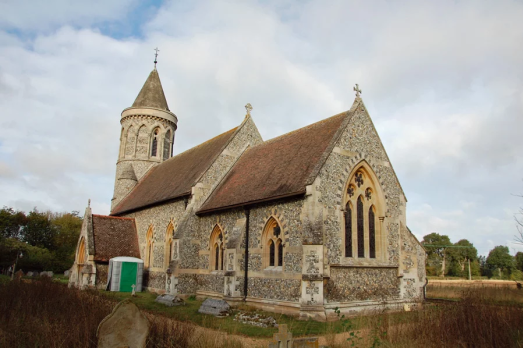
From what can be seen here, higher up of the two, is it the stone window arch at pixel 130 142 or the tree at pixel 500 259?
the stone window arch at pixel 130 142

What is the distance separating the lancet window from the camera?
14532 millimetres

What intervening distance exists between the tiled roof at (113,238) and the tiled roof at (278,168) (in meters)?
7.91

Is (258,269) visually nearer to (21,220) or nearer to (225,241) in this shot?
(225,241)

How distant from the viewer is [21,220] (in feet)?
166

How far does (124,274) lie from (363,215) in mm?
13702

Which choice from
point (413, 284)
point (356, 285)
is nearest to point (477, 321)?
point (356, 285)

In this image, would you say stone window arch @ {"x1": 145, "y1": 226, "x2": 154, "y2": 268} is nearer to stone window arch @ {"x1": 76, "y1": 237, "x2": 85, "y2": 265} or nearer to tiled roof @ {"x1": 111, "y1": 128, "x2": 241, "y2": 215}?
tiled roof @ {"x1": 111, "y1": 128, "x2": 241, "y2": 215}

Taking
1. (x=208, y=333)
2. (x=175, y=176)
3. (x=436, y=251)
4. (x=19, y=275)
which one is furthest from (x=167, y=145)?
(x=436, y=251)

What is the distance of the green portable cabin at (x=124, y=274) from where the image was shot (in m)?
21.5

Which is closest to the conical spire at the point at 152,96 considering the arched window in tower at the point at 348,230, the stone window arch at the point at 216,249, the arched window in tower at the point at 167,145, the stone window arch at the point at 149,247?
the arched window in tower at the point at 167,145

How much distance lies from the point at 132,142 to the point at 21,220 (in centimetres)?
2861

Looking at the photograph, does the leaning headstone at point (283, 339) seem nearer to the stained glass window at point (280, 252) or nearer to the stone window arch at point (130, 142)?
the stained glass window at point (280, 252)

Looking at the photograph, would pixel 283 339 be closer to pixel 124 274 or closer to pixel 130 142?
pixel 124 274

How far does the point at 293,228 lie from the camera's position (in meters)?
14.0
